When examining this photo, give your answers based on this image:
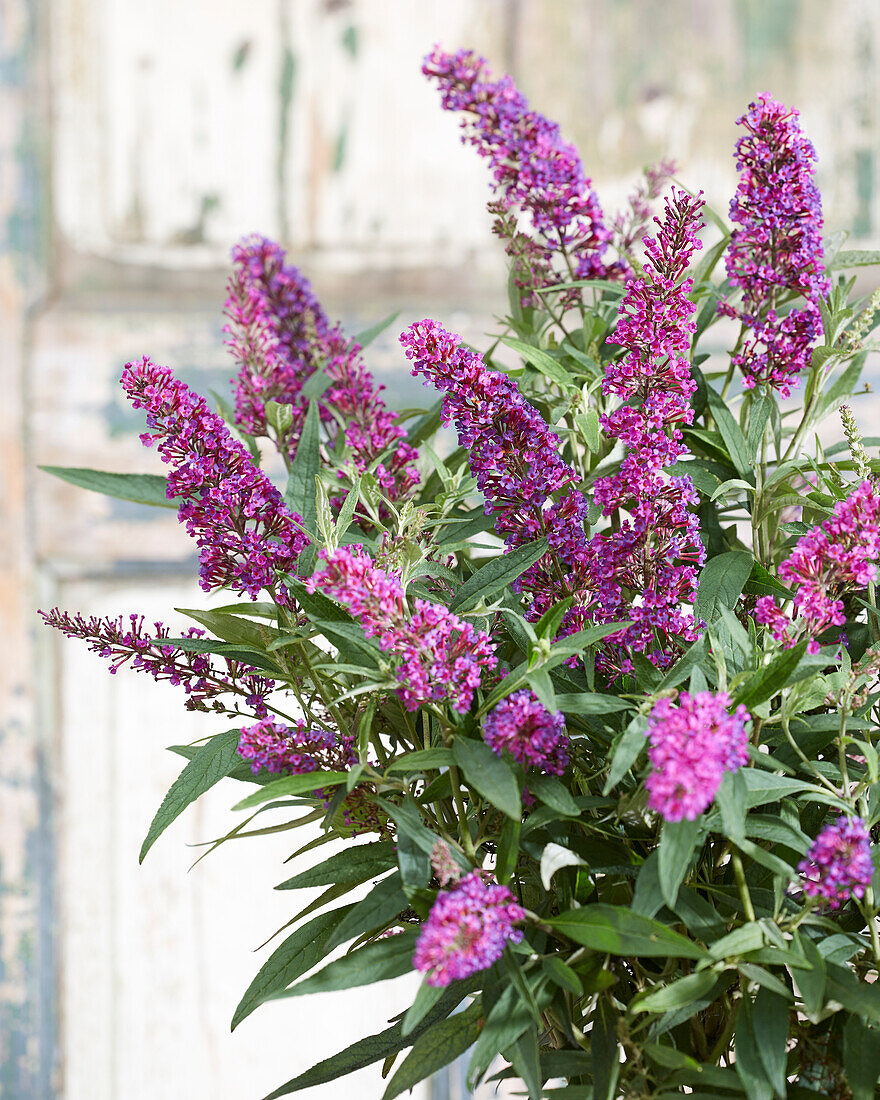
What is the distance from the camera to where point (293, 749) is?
343 millimetres

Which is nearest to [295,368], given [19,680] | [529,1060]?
[529,1060]

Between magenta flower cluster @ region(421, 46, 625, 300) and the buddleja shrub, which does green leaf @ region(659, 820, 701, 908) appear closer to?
the buddleja shrub

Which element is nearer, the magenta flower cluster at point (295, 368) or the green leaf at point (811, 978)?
the green leaf at point (811, 978)

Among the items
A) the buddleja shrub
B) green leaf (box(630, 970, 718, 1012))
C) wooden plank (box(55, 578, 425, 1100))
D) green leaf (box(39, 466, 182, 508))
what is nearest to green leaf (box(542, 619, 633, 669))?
the buddleja shrub

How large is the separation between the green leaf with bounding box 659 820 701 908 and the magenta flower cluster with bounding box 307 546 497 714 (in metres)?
0.07

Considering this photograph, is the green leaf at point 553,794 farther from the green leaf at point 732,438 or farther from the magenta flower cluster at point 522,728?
the green leaf at point 732,438

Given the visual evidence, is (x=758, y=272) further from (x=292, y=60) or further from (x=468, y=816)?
(x=292, y=60)

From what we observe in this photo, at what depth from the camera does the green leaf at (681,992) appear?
31 centimetres

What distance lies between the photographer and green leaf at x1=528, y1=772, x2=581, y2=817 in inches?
12.7

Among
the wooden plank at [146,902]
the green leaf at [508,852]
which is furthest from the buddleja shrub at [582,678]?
the wooden plank at [146,902]

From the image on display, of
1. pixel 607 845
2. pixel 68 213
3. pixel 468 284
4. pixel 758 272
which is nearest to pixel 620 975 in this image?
pixel 607 845

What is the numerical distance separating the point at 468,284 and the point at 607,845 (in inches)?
30.4

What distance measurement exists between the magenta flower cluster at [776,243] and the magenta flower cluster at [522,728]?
0.57 feet

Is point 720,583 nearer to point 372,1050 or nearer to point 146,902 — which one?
point 372,1050
